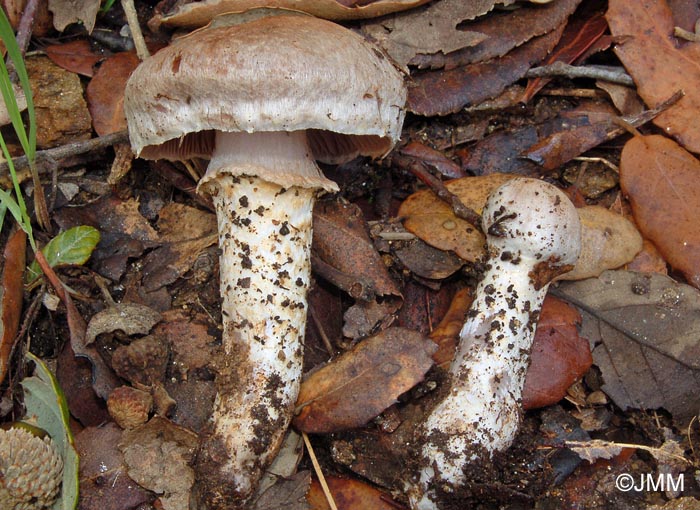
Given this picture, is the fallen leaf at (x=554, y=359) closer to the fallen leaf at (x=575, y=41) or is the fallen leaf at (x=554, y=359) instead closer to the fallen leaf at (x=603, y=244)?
the fallen leaf at (x=603, y=244)

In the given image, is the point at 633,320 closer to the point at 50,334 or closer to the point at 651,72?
the point at 651,72

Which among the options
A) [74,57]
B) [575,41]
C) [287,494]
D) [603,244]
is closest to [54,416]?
[287,494]

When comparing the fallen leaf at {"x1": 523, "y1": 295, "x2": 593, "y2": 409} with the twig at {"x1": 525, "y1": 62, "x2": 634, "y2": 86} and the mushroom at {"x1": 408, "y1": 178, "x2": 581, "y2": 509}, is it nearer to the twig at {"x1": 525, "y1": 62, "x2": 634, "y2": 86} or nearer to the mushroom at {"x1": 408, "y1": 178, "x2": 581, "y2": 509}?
the mushroom at {"x1": 408, "y1": 178, "x2": 581, "y2": 509}

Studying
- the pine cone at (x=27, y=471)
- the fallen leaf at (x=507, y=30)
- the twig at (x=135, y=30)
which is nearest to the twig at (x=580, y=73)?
the fallen leaf at (x=507, y=30)

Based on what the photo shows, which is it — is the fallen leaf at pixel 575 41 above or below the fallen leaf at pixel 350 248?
above

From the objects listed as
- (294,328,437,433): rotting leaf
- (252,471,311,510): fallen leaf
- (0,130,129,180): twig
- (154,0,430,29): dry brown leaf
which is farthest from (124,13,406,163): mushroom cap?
(252,471,311,510): fallen leaf
